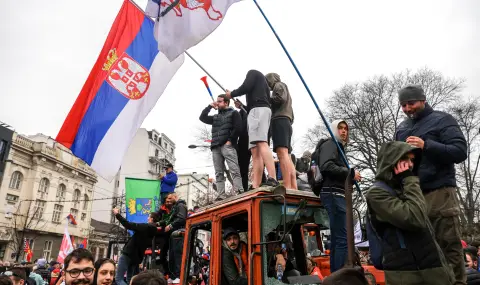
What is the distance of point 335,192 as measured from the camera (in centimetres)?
395

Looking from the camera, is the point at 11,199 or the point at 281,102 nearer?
the point at 281,102

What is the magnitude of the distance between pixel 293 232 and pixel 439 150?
2328mm

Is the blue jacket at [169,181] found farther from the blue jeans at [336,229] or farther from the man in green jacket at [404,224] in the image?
the man in green jacket at [404,224]

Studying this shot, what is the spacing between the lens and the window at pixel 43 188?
36.4 m

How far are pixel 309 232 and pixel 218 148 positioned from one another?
7.10 feet

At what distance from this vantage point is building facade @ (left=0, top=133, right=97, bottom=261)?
32594 millimetres

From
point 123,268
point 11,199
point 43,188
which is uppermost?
point 43,188

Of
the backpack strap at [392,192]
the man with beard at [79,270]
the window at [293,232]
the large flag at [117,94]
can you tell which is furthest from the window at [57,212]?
the backpack strap at [392,192]

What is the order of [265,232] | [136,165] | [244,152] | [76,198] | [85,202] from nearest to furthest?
[265,232]
[244,152]
[76,198]
[85,202]
[136,165]

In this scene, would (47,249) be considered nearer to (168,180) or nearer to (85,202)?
(85,202)

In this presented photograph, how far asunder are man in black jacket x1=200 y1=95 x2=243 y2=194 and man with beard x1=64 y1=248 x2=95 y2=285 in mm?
2846

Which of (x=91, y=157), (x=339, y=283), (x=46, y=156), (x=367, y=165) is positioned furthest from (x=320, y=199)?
(x=46, y=156)

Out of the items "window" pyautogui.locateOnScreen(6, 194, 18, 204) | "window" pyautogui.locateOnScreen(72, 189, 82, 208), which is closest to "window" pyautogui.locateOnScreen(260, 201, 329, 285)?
"window" pyautogui.locateOnScreen(6, 194, 18, 204)

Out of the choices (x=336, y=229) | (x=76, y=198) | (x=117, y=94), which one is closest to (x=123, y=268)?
(x=117, y=94)
